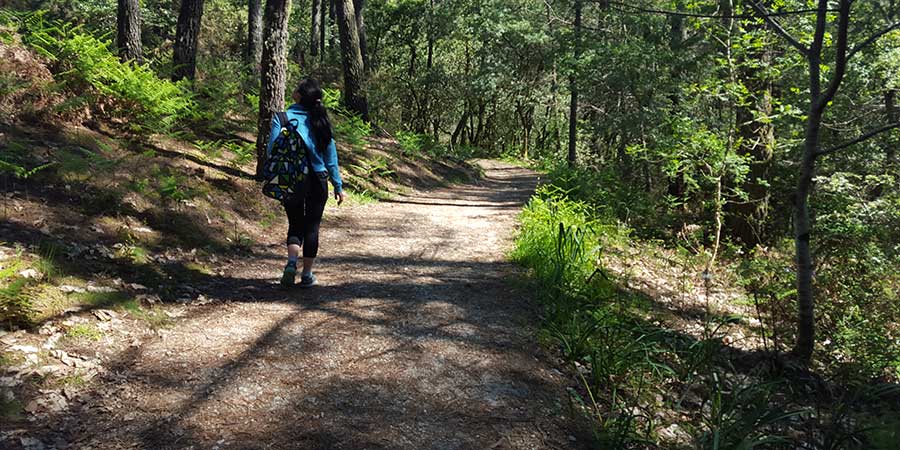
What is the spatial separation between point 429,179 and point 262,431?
496 inches

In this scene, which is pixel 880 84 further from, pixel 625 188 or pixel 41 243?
pixel 41 243

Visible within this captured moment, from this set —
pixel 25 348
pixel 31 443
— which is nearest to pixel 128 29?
pixel 25 348

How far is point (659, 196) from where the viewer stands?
14688 mm

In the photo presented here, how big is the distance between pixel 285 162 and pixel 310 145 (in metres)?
0.28

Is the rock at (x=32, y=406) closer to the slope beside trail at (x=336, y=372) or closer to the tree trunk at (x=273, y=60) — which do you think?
the slope beside trail at (x=336, y=372)

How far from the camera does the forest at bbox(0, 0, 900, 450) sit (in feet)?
12.7

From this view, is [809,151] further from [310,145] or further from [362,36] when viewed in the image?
[362,36]

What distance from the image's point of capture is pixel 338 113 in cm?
1448

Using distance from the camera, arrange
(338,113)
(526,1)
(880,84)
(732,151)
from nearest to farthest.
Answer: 1. (732,151)
2. (880,84)
3. (338,113)
4. (526,1)

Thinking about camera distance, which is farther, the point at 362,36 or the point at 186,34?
the point at 362,36

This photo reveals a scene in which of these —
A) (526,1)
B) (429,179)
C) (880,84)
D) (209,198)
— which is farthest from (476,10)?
(209,198)

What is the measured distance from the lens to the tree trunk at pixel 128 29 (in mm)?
9469

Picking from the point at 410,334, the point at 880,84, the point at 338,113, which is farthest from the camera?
the point at 338,113

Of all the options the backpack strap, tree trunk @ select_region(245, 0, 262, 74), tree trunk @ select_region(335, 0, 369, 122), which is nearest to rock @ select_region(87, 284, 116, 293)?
the backpack strap
